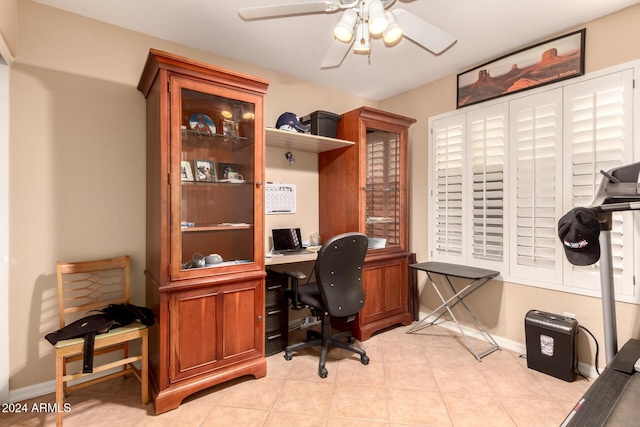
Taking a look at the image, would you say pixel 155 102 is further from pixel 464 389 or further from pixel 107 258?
pixel 464 389

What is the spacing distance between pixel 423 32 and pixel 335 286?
1.79 metres

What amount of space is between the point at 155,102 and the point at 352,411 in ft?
8.00

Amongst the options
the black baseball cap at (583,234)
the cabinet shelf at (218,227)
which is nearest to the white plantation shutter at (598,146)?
the black baseball cap at (583,234)

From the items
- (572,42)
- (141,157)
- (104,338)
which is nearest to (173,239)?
(104,338)

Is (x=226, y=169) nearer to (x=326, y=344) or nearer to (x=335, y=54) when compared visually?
(x=335, y=54)

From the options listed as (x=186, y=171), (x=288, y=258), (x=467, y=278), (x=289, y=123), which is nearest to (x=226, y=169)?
(x=186, y=171)

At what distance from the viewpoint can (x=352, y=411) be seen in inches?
77.2

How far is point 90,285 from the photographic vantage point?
2215 mm

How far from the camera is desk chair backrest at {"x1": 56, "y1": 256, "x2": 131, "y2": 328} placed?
2103mm

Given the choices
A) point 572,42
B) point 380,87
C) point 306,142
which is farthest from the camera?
point 380,87

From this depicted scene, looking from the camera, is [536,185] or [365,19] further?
[536,185]

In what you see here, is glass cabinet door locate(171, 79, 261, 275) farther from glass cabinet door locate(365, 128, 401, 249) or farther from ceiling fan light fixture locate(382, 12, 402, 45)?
glass cabinet door locate(365, 128, 401, 249)

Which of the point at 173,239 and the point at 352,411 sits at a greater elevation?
the point at 173,239

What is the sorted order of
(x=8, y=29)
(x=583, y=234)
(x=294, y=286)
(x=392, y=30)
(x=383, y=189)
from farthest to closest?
(x=383, y=189), (x=294, y=286), (x=8, y=29), (x=583, y=234), (x=392, y=30)
